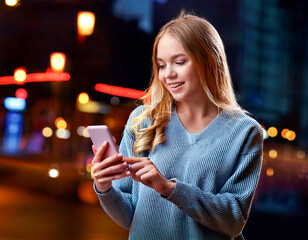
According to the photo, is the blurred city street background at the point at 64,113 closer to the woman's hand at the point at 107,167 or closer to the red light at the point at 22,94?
the red light at the point at 22,94

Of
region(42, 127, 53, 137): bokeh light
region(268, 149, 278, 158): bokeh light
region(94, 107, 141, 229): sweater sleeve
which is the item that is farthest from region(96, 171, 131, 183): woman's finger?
region(268, 149, 278, 158): bokeh light

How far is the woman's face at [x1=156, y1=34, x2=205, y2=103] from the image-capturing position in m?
1.48

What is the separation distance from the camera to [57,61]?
10102 mm

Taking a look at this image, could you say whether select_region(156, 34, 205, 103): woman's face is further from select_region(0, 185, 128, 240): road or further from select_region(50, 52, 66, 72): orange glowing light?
select_region(50, 52, 66, 72): orange glowing light

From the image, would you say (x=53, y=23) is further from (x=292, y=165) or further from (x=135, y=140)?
(x=292, y=165)

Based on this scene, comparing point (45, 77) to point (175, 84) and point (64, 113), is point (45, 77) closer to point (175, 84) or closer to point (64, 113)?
point (64, 113)

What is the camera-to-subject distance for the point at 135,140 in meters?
1.60

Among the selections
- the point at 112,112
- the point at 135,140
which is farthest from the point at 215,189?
the point at 112,112

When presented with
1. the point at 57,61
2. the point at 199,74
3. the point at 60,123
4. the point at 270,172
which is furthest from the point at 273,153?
the point at 199,74

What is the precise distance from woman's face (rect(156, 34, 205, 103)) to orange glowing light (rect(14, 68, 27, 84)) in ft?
27.3

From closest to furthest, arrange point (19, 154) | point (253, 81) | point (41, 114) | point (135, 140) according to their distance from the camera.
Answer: point (135, 140) < point (41, 114) < point (19, 154) < point (253, 81)

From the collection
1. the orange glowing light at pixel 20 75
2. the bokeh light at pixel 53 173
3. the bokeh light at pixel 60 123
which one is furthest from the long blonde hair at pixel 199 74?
the orange glowing light at pixel 20 75

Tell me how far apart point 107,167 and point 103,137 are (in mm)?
84

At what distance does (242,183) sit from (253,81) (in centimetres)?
6403
